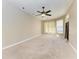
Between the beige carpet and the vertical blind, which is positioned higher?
the vertical blind

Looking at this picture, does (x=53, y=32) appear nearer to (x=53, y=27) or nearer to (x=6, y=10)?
(x=53, y=27)

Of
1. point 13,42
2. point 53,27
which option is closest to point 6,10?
point 13,42

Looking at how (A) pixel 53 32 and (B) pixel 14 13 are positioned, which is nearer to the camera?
(B) pixel 14 13

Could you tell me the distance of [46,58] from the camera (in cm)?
362

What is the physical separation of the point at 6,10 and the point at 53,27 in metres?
12.0

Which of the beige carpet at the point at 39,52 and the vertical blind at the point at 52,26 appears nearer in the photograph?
the beige carpet at the point at 39,52

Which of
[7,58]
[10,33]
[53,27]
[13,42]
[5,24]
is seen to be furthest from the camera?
[53,27]

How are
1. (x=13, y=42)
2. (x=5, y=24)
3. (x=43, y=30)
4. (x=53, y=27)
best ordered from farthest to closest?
(x=43, y=30)
(x=53, y=27)
(x=13, y=42)
(x=5, y=24)

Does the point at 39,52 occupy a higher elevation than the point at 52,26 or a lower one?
lower

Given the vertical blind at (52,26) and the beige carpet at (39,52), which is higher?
the vertical blind at (52,26)

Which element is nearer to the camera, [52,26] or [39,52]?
[39,52]

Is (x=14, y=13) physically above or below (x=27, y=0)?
below

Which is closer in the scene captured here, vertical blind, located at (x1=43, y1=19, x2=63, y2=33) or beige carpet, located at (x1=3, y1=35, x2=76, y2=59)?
beige carpet, located at (x1=3, y1=35, x2=76, y2=59)

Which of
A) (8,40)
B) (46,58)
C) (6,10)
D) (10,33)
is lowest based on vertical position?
(46,58)
